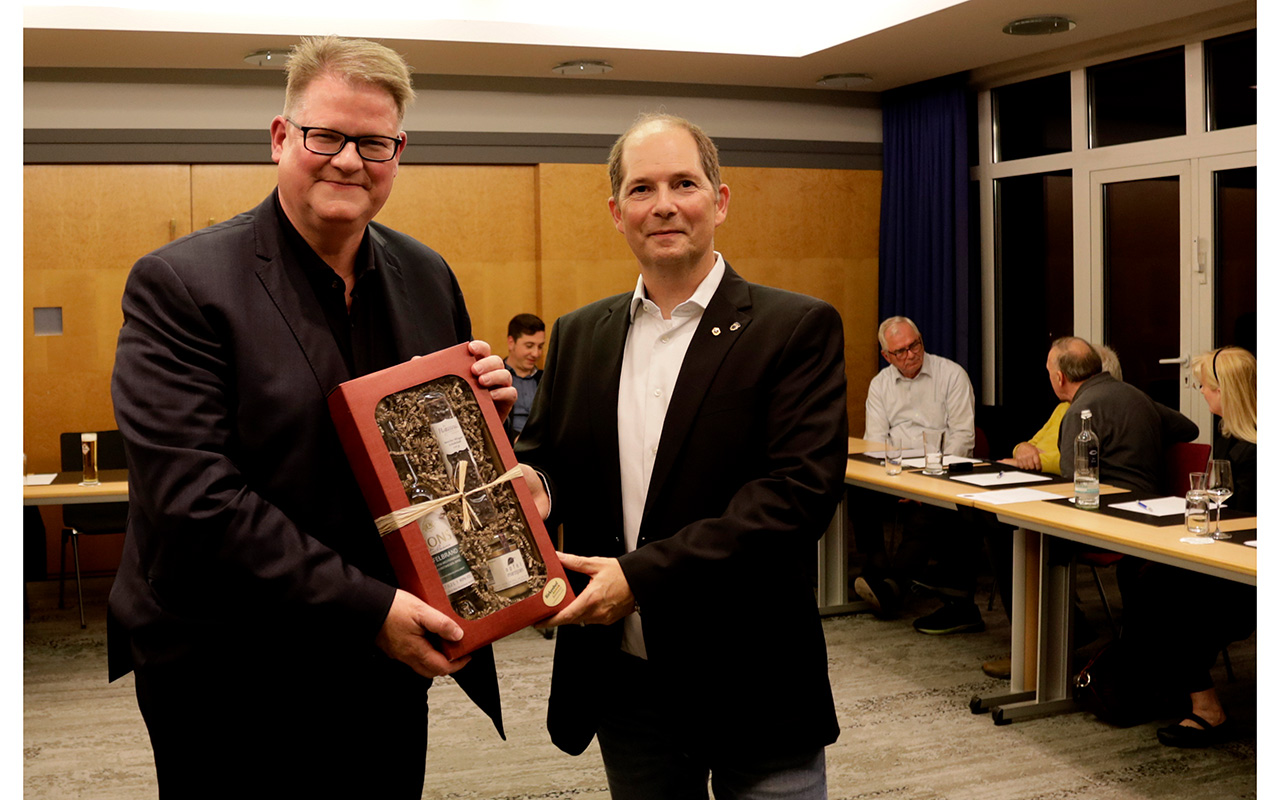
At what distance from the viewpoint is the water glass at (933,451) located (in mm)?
4988

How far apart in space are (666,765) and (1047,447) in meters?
4.16

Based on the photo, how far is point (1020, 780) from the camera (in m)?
3.59

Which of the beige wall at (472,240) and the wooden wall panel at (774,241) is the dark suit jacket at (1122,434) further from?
the beige wall at (472,240)

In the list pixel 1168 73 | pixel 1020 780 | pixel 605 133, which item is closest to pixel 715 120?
pixel 605 133

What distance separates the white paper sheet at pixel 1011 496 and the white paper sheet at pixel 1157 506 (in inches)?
11.3

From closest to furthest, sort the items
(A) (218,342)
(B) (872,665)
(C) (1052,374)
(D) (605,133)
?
(A) (218,342)
(B) (872,665)
(C) (1052,374)
(D) (605,133)

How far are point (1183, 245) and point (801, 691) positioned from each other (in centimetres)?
568

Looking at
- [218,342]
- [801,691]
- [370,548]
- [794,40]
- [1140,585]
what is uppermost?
[794,40]

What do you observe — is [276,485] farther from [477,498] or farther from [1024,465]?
[1024,465]

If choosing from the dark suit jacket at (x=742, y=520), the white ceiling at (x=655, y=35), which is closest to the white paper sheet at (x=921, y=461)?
the white ceiling at (x=655, y=35)

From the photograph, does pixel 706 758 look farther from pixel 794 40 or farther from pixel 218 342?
pixel 794 40

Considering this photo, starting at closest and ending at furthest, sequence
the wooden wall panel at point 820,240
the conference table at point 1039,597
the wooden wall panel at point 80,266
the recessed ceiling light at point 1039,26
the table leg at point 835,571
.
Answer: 1. the conference table at point 1039,597
2. the table leg at point 835,571
3. the recessed ceiling light at point 1039,26
4. the wooden wall panel at point 80,266
5. the wooden wall panel at point 820,240

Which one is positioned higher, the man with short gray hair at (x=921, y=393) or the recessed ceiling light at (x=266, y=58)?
the recessed ceiling light at (x=266, y=58)

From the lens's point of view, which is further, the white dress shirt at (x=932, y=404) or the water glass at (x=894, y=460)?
the white dress shirt at (x=932, y=404)
